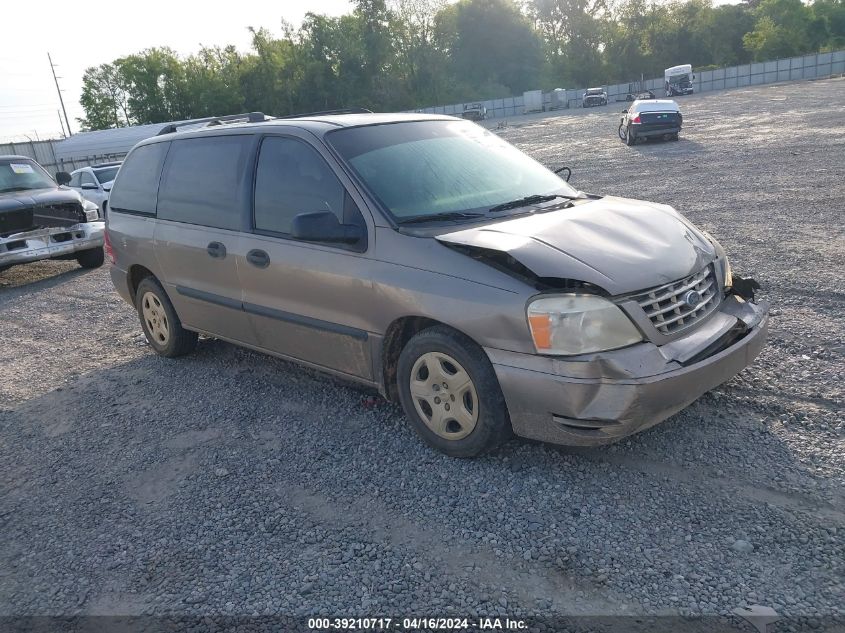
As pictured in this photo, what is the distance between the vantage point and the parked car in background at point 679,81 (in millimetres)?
60250

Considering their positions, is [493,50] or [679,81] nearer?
[679,81]

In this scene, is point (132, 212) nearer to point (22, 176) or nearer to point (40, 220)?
point (40, 220)

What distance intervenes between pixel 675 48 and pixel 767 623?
321 feet

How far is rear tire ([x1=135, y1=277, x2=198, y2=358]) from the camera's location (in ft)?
19.5

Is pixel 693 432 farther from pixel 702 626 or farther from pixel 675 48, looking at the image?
pixel 675 48

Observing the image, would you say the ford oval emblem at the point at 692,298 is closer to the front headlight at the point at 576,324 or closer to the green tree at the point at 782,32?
the front headlight at the point at 576,324

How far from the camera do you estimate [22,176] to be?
1135 cm

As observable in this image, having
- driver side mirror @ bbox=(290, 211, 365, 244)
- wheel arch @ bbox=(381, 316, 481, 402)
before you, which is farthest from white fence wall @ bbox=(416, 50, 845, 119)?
wheel arch @ bbox=(381, 316, 481, 402)

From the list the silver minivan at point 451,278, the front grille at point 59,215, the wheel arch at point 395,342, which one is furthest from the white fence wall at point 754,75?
the wheel arch at point 395,342

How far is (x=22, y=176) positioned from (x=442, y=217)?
990 centimetres

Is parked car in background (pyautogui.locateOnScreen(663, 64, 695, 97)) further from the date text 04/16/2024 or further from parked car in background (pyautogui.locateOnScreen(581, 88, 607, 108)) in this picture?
the date text 04/16/2024

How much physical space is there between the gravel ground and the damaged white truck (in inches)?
198

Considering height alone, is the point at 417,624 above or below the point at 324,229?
below

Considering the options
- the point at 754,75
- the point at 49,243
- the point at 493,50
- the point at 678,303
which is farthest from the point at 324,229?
the point at 493,50
